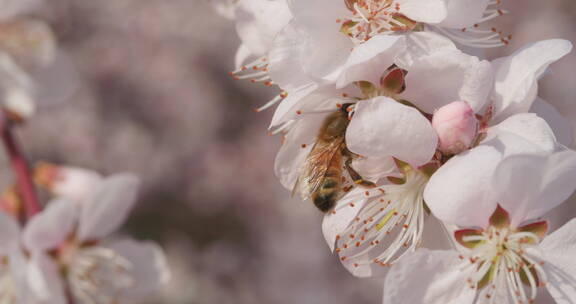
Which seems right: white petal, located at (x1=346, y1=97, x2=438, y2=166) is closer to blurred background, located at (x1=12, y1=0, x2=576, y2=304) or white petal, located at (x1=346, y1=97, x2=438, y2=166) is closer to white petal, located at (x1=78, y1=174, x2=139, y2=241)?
white petal, located at (x1=78, y1=174, x2=139, y2=241)

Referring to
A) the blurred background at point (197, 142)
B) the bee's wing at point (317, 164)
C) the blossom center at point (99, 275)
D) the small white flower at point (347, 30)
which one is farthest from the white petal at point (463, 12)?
the blurred background at point (197, 142)

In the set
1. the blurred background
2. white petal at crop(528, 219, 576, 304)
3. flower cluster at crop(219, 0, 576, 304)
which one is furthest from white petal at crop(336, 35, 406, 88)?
the blurred background

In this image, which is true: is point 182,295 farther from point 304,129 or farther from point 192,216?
point 304,129

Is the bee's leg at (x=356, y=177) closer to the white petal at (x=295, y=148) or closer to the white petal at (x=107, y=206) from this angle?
the white petal at (x=295, y=148)

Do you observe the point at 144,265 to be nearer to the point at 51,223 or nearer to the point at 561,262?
the point at 51,223

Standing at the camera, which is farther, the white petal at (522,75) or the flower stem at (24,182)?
the flower stem at (24,182)

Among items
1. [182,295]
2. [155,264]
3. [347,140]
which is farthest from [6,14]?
[182,295]
